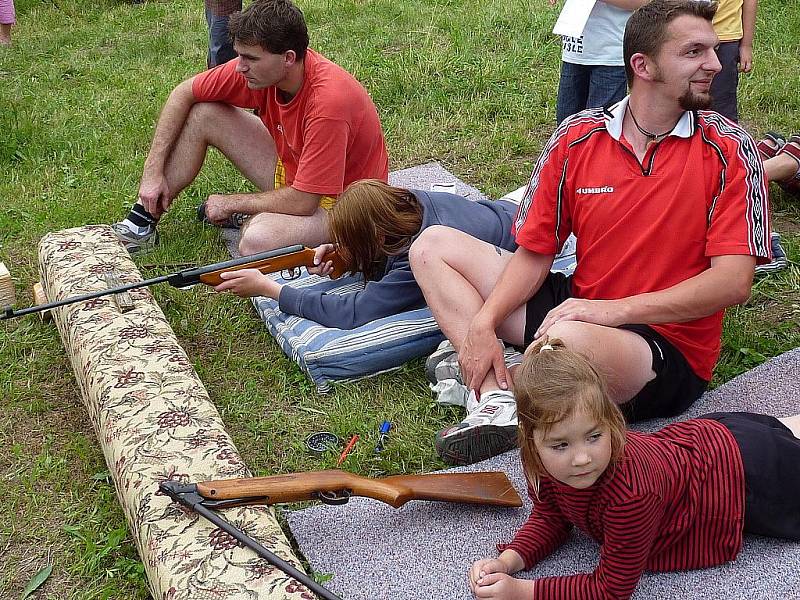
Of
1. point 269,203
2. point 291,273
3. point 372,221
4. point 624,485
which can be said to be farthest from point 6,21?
point 624,485

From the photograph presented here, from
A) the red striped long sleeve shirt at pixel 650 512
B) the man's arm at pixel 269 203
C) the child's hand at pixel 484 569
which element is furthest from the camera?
the man's arm at pixel 269 203

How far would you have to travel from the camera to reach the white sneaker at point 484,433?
3.05m

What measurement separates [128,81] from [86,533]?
532 centimetres

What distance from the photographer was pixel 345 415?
138 inches

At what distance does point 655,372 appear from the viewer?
117 inches

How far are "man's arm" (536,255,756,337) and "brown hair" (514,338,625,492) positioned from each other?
0.67 m

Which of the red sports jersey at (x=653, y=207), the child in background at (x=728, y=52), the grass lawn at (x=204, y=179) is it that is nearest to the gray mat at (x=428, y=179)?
the grass lawn at (x=204, y=179)

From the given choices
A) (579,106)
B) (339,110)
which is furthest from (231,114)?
(579,106)

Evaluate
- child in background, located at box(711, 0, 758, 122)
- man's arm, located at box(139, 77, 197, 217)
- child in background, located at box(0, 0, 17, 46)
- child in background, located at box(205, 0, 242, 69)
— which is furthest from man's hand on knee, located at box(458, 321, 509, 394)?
child in background, located at box(0, 0, 17, 46)

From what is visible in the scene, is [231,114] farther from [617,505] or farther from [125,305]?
[617,505]

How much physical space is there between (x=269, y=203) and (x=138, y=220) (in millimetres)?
857

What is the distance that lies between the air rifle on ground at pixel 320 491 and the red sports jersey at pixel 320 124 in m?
1.85

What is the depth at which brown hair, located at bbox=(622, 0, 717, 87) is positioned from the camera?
288 cm

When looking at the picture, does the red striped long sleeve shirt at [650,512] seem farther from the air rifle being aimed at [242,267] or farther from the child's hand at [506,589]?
the air rifle being aimed at [242,267]
